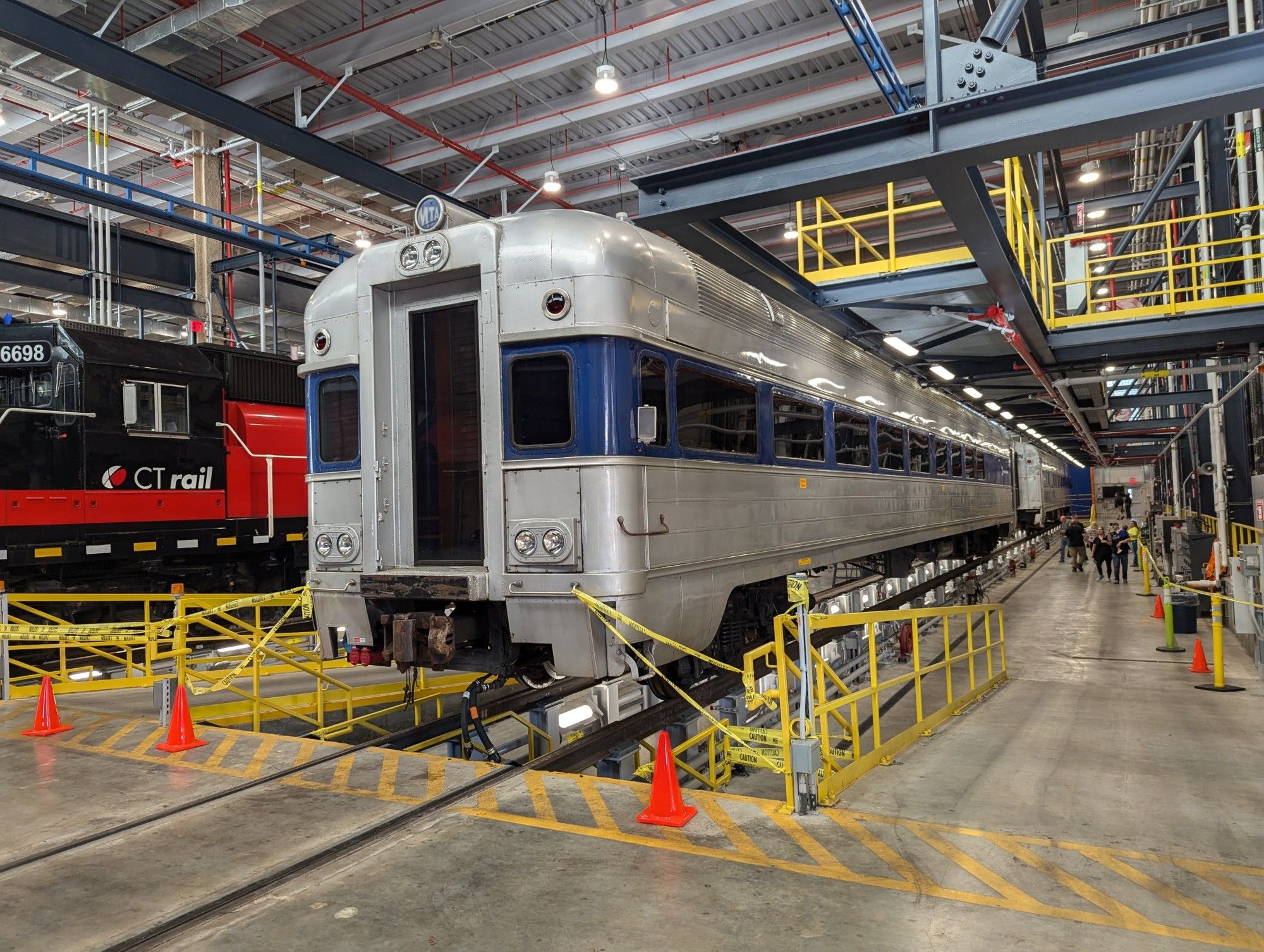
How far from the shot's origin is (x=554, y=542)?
19.2 feet

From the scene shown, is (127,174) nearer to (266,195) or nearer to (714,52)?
(266,195)

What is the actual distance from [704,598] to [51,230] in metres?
12.8

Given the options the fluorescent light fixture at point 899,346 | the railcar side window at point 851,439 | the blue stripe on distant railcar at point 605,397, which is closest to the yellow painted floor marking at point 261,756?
the blue stripe on distant railcar at point 605,397

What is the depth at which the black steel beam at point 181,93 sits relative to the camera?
32.9 ft

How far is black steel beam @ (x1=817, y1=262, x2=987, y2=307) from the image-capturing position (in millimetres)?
10281

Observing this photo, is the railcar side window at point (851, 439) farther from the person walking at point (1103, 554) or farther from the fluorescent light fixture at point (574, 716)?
the person walking at point (1103, 554)

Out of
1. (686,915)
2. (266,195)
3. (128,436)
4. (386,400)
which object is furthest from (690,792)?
(266,195)

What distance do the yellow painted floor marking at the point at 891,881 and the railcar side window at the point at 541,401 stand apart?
7.93ft

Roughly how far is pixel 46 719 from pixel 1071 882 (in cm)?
714

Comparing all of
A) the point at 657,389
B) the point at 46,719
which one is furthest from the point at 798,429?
the point at 46,719

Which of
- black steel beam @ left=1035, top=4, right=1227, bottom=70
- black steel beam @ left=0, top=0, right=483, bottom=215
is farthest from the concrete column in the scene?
black steel beam @ left=1035, top=4, right=1227, bottom=70

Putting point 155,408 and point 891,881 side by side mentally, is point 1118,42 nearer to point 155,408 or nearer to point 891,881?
point 891,881

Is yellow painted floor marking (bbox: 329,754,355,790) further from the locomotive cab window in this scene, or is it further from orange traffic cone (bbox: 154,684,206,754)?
the locomotive cab window

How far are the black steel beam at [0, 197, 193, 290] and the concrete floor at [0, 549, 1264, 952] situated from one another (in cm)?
999
